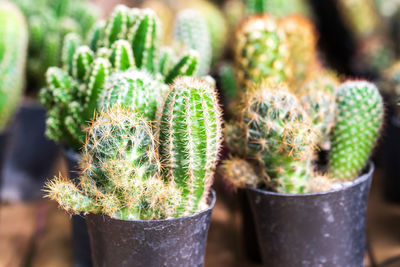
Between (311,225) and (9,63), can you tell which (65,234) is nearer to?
(9,63)

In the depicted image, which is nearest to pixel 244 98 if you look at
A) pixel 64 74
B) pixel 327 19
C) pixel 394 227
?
pixel 64 74

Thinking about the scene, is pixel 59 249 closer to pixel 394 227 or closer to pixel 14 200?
pixel 14 200

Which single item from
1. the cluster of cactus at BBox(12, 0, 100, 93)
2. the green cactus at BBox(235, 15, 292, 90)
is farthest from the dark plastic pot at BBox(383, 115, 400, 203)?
the cluster of cactus at BBox(12, 0, 100, 93)

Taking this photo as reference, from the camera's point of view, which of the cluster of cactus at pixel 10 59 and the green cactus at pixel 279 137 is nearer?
the green cactus at pixel 279 137

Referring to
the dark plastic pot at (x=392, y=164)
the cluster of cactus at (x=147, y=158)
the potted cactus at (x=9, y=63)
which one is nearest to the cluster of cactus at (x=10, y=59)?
the potted cactus at (x=9, y=63)

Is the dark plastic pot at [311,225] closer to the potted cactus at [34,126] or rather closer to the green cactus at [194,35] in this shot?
the green cactus at [194,35]

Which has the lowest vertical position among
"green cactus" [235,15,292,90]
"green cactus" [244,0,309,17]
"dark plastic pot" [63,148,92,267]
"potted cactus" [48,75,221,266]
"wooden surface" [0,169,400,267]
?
"wooden surface" [0,169,400,267]

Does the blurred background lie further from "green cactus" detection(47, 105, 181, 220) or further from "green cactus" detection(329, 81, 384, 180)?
"green cactus" detection(47, 105, 181, 220)
